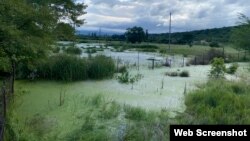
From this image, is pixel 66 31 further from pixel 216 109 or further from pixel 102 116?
pixel 216 109

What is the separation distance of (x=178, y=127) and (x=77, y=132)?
2638 millimetres

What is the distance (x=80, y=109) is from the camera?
1119 centimetres

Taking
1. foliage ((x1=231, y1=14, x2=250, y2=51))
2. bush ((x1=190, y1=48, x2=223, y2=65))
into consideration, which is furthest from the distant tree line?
foliage ((x1=231, y1=14, x2=250, y2=51))

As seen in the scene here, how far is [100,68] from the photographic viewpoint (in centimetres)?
1850

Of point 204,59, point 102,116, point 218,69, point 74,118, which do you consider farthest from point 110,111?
point 204,59

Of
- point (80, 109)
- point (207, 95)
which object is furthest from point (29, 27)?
point (207, 95)

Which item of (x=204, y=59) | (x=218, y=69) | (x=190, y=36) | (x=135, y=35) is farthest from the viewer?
(x=190, y=36)

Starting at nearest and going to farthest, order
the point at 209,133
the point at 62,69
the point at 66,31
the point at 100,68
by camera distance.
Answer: the point at 209,133
the point at 62,69
the point at 100,68
the point at 66,31

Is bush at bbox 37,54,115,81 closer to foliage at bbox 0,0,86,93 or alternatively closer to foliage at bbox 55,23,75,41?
foliage at bbox 55,23,75,41

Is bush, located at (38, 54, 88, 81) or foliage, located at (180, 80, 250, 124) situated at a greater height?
bush, located at (38, 54, 88, 81)

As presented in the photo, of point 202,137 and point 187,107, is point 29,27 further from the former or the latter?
point 202,137

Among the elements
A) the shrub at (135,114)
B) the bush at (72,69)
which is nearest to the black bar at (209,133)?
the shrub at (135,114)

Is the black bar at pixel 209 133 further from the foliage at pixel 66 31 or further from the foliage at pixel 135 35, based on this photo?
the foliage at pixel 135 35

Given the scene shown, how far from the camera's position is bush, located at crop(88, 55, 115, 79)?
1831 centimetres
